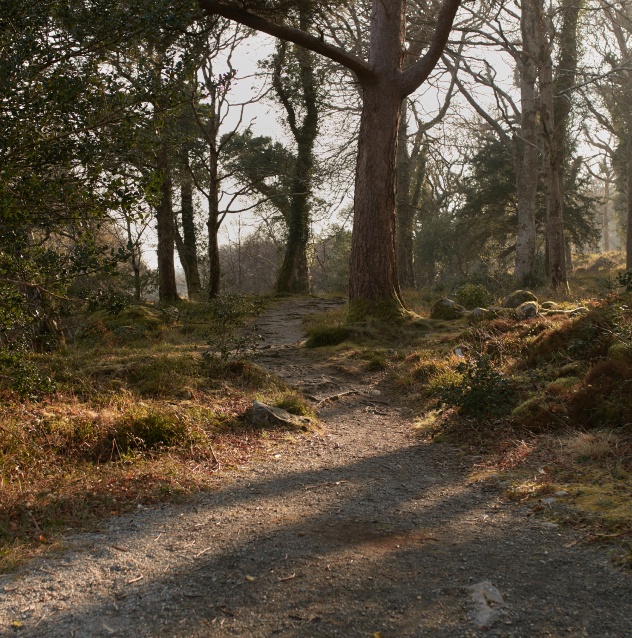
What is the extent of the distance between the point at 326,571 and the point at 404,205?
69.9 ft

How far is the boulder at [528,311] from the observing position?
9727 millimetres

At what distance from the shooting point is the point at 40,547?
11.5 ft

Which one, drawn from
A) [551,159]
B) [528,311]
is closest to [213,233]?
[551,159]

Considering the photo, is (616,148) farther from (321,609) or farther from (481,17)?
(321,609)

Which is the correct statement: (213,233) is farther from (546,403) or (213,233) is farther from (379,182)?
(546,403)

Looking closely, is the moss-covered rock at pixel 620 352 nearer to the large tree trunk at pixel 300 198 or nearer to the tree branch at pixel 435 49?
the tree branch at pixel 435 49

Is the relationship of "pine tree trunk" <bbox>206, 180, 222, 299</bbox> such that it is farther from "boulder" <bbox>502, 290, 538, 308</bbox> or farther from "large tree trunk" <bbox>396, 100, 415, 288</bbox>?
"boulder" <bbox>502, 290, 538, 308</bbox>

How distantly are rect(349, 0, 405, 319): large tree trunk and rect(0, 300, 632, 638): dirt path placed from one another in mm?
6872

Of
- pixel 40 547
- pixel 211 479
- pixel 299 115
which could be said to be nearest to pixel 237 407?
pixel 211 479

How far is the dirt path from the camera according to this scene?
2633 millimetres

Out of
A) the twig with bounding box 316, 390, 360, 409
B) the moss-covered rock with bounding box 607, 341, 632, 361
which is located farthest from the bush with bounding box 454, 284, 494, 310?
the moss-covered rock with bounding box 607, 341, 632, 361

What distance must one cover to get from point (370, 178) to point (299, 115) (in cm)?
1253

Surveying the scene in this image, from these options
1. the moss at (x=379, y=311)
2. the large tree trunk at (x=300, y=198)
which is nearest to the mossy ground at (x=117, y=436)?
the moss at (x=379, y=311)

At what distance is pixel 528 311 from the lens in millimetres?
9812
